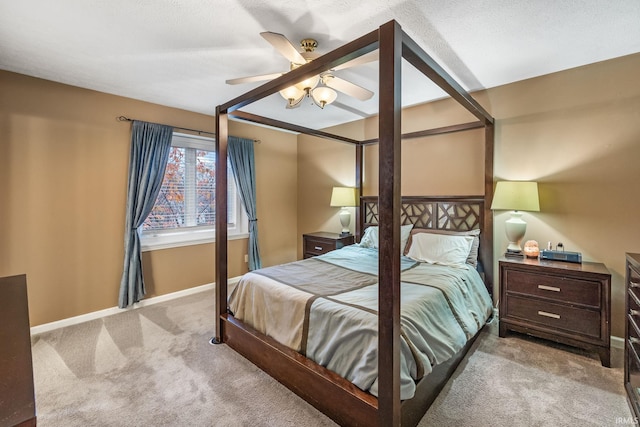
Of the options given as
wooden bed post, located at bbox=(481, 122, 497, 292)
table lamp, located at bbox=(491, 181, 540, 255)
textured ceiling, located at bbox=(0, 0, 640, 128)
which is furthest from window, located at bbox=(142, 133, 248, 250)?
table lamp, located at bbox=(491, 181, 540, 255)

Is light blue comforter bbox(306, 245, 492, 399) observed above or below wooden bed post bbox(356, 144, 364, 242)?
below

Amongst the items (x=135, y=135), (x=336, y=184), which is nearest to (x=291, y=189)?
(x=336, y=184)

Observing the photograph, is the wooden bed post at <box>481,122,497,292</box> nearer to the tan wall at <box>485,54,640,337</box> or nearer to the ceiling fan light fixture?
the tan wall at <box>485,54,640,337</box>

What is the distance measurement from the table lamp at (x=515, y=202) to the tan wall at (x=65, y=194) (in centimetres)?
386

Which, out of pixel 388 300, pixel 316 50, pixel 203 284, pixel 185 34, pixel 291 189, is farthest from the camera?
pixel 291 189

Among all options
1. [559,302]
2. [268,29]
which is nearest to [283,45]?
[268,29]

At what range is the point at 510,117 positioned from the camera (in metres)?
2.91

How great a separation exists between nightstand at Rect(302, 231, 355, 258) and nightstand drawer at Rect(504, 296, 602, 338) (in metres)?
2.11

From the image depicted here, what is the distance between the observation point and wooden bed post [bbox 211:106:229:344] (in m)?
2.48

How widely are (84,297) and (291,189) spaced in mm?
3219

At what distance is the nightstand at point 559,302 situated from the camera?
2.16 meters

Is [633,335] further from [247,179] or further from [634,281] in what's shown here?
[247,179]

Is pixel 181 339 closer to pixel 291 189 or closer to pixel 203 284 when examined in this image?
pixel 203 284

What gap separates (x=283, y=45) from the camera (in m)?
1.80
